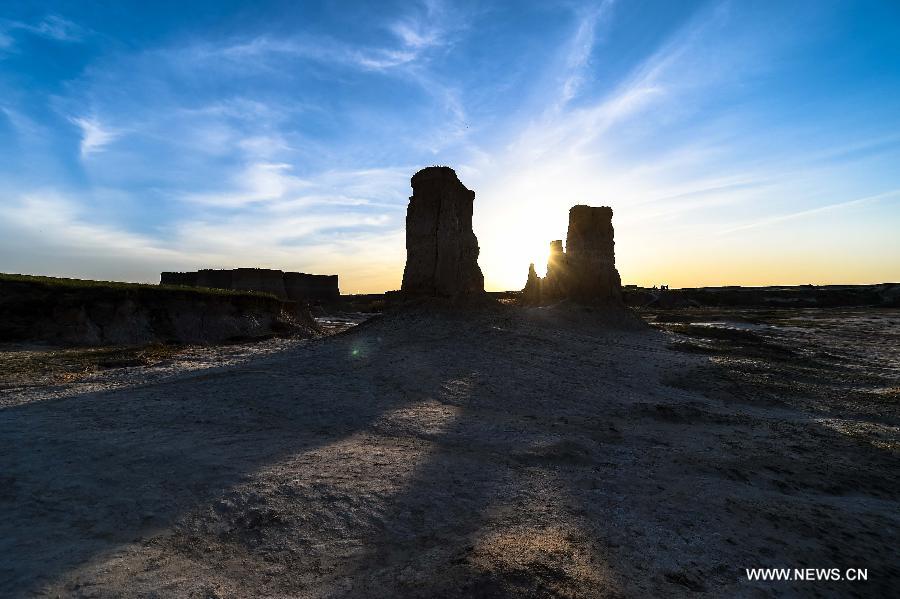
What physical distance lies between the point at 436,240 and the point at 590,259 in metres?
8.21

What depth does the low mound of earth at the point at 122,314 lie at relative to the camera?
1389 centimetres

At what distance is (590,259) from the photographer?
20.0 m

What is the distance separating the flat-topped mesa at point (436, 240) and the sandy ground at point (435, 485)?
5.94 m

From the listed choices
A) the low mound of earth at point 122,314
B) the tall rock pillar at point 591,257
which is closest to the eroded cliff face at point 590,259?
the tall rock pillar at point 591,257

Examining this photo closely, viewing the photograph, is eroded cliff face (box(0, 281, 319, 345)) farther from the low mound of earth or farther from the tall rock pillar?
the tall rock pillar

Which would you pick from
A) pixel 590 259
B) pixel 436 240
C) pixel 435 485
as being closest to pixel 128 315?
pixel 436 240

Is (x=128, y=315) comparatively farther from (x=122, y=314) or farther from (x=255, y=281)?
(x=255, y=281)

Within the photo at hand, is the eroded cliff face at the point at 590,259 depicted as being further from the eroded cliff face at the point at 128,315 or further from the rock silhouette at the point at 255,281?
the rock silhouette at the point at 255,281

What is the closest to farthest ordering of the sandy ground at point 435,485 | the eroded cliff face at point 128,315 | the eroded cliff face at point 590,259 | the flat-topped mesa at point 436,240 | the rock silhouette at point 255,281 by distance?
the sandy ground at point 435,485
the eroded cliff face at point 128,315
the flat-topped mesa at point 436,240
the eroded cliff face at point 590,259
the rock silhouette at point 255,281

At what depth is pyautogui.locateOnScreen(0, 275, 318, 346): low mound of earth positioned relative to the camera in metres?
13.9

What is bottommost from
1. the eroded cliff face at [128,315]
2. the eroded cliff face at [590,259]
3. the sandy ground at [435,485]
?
the sandy ground at [435,485]

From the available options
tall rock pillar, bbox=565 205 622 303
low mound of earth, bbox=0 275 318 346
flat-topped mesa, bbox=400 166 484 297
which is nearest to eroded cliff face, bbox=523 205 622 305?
tall rock pillar, bbox=565 205 622 303

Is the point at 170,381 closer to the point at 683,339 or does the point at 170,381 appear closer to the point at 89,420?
the point at 89,420

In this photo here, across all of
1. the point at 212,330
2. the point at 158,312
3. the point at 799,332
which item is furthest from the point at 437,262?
the point at 799,332
